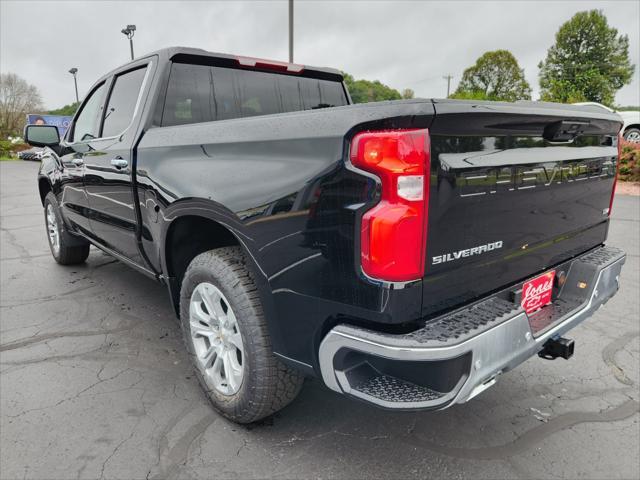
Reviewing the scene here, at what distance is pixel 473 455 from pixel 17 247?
20.9ft

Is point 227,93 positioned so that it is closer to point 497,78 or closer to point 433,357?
point 433,357

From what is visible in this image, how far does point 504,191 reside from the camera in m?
1.87

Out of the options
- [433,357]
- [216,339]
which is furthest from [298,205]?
[216,339]

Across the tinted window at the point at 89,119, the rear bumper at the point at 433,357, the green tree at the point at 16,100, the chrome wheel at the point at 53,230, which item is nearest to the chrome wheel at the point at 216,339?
the rear bumper at the point at 433,357

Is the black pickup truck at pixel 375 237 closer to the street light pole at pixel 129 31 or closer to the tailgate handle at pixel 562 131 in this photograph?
the tailgate handle at pixel 562 131

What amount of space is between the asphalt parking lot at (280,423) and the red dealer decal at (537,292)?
0.66 m

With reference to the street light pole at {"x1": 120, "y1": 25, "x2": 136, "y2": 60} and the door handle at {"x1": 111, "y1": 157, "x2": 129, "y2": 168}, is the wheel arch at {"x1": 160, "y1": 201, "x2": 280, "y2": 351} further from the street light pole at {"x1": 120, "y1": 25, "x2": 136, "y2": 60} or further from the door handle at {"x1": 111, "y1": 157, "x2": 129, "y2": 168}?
the street light pole at {"x1": 120, "y1": 25, "x2": 136, "y2": 60}

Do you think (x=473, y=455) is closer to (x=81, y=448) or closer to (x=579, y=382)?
(x=579, y=382)

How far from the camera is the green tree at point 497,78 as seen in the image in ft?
199

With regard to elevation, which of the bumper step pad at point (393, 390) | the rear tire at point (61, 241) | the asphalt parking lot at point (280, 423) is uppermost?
the bumper step pad at point (393, 390)

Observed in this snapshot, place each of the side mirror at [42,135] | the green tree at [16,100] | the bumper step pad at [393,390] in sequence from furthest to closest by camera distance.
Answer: the green tree at [16,100], the side mirror at [42,135], the bumper step pad at [393,390]

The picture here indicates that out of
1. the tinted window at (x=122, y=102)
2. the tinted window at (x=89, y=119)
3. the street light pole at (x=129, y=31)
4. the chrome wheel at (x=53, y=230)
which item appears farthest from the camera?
the street light pole at (x=129, y=31)

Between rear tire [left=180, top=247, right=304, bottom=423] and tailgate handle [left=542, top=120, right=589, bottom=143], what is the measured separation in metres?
1.46

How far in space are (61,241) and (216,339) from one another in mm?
3488
